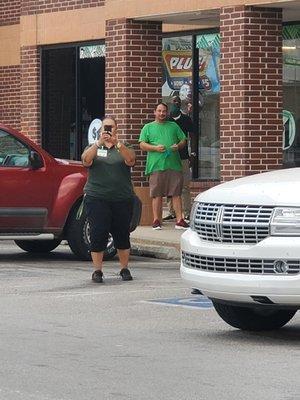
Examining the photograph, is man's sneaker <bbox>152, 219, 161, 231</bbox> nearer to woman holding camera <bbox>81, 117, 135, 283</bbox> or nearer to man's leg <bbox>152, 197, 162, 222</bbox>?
man's leg <bbox>152, 197, 162, 222</bbox>

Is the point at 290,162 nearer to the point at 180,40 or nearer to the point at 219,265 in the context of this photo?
the point at 180,40

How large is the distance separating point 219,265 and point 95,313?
7.22 feet

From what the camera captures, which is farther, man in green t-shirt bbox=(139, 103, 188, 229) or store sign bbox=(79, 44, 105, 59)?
store sign bbox=(79, 44, 105, 59)

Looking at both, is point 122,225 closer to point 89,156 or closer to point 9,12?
point 89,156

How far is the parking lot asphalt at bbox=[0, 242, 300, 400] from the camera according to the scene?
8.57 metres

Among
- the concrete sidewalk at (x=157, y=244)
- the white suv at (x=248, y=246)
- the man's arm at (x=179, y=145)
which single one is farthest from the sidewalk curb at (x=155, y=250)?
the white suv at (x=248, y=246)

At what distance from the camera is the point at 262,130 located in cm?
1930

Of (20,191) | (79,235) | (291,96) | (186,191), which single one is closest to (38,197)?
(20,191)

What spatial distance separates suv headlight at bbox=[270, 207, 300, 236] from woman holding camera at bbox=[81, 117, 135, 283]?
15.0 feet

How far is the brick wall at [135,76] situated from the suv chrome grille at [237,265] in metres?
10.6

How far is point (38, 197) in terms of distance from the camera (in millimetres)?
17156

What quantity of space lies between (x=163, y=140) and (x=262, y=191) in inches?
373

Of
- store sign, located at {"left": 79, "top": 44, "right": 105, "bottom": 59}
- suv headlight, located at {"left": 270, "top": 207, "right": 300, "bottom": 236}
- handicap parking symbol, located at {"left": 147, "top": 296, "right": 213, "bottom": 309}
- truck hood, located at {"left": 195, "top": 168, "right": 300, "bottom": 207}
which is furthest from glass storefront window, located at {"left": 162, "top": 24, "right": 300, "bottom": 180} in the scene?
suv headlight, located at {"left": 270, "top": 207, "right": 300, "bottom": 236}

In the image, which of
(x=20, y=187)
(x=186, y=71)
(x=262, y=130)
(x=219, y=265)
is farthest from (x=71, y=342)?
(x=186, y=71)
